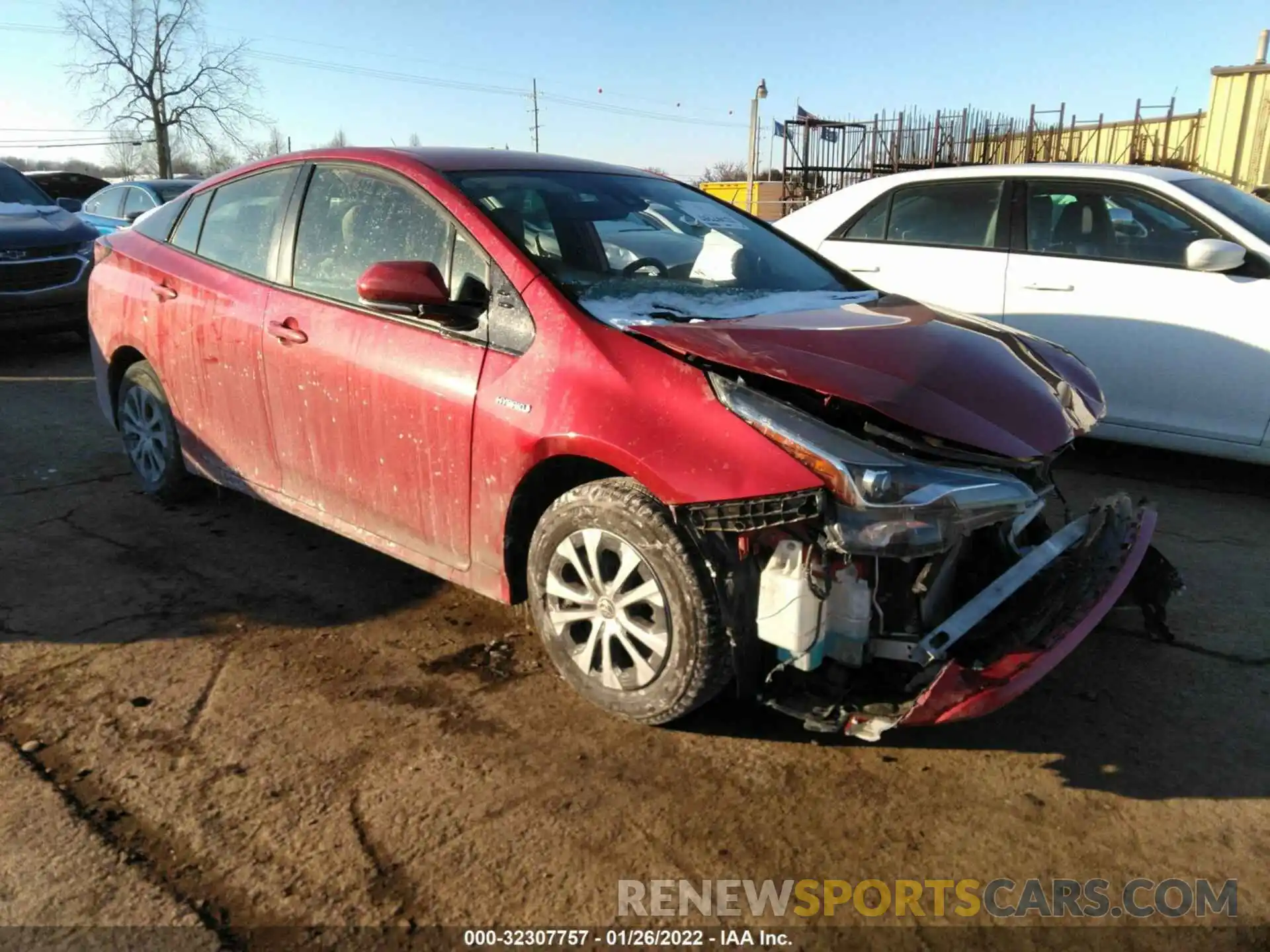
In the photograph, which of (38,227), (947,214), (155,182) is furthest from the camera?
(155,182)

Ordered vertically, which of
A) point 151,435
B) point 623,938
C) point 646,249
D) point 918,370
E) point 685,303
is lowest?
point 623,938

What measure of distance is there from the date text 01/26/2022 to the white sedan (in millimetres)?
3952

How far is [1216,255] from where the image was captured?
4684mm

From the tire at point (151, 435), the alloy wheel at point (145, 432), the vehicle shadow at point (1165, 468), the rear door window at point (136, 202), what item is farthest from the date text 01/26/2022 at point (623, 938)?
the rear door window at point (136, 202)

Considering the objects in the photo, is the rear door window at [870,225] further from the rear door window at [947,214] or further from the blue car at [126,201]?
the blue car at [126,201]

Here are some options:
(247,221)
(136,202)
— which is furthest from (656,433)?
(136,202)

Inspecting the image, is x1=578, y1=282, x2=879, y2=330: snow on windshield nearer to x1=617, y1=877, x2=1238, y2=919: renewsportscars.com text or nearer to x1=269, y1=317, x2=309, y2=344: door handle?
x1=269, y1=317, x2=309, y2=344: door handle

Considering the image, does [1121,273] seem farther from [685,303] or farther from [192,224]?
[192,224]

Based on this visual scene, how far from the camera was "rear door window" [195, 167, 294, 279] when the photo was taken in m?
3.84

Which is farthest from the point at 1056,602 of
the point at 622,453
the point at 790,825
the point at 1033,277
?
Result: the point at 1033,277

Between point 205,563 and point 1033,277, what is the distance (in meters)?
4.62

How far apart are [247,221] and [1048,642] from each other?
3.51m

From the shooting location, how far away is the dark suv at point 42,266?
8445 mm

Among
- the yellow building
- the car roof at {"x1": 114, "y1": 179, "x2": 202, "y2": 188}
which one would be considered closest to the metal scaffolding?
the yellow building
